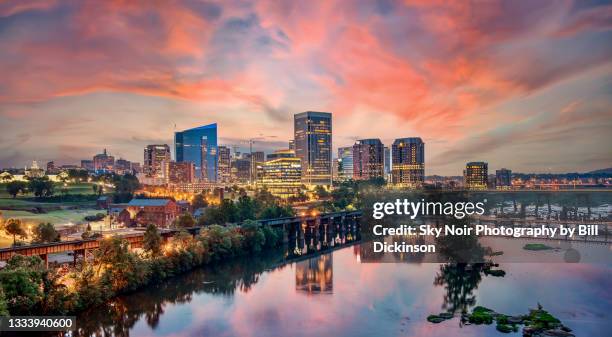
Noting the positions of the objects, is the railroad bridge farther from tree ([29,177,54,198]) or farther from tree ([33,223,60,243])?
tree ([29,177,54,198])

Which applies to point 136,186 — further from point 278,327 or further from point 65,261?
point 278,327

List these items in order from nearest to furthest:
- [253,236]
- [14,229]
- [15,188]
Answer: [14,229], [253,236], [15,188]

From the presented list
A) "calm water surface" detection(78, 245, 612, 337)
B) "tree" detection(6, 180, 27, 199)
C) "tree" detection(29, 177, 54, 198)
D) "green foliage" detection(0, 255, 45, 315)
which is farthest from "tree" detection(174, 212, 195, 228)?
"tree" detection(6, 180, 27, 199)

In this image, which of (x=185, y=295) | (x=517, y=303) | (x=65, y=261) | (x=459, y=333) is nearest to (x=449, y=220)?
(x=517, y=303)

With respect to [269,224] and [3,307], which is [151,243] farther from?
[269,224]

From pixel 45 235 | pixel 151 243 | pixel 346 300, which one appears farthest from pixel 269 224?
pixel 346 300

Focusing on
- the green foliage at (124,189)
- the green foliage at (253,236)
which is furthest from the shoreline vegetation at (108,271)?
the green foliage at (124,189)
